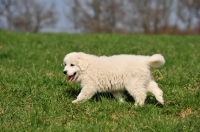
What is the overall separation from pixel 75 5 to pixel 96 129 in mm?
45850

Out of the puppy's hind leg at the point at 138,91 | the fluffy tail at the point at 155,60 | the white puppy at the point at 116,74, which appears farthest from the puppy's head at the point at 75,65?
the fluffy tail at the point at 155,60

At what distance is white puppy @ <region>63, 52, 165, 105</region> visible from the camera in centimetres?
480

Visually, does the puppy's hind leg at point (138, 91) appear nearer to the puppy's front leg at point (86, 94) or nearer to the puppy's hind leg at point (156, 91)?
the puppy's hind leg at point (156, 91)

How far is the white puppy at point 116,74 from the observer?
15.8 feet

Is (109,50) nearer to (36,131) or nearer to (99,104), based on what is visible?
(99,104)

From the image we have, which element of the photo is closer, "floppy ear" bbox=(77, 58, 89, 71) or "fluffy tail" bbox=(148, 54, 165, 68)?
"fluffy tail" bbox=(148, 54, 165, 68)

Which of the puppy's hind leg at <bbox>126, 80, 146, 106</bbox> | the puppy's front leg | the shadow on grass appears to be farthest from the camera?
the shadow on grass

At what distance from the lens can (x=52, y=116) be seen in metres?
4.42

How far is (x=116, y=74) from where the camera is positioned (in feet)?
16.1

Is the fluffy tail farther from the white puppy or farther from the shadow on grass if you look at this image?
the shadow on grass

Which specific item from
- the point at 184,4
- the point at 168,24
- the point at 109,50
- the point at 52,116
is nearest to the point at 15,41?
the point at 109,50

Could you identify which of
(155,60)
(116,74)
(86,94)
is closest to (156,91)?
(155,60)

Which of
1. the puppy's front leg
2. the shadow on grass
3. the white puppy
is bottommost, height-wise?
the shadow on grass

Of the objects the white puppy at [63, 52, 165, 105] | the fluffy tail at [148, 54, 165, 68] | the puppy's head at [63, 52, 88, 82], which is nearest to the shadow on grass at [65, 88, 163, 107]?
the white puppy at [63, 52, 165, 105]
